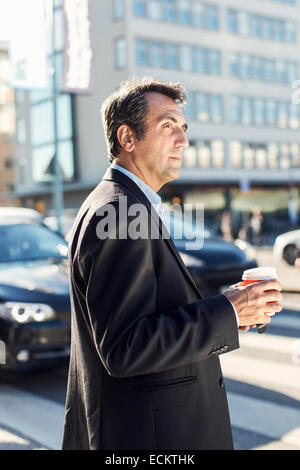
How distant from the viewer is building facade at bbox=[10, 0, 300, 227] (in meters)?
40.1

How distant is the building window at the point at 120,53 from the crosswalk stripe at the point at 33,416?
117ft

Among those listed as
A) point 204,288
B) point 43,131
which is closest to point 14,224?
point 204,288

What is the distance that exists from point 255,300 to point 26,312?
3.97 metres

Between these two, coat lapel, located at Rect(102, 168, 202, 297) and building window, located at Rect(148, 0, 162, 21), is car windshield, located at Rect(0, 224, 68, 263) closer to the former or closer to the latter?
coat lapel, located at Rect(102, 168, 202, 297)

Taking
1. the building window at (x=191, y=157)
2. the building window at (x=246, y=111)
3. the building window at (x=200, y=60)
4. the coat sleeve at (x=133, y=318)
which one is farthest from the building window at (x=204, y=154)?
the coat sleeve at (x=133, y=318)

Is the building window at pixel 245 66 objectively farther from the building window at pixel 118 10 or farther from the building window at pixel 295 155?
the building window at pixel 118 10

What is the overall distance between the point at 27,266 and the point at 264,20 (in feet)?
141

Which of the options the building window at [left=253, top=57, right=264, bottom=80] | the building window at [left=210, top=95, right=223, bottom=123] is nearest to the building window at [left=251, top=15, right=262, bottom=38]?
the building window at [left=253, top=57, right=264, bottom=80]

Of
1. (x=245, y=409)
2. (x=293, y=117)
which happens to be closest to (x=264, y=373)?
(x=245, y=409)

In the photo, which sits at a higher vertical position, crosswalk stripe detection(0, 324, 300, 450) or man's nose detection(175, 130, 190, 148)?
man's nose detection(175, 130, 190, 148)

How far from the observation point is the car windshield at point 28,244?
6562 millimetres

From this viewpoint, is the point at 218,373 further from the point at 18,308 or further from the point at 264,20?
the point at 264,20

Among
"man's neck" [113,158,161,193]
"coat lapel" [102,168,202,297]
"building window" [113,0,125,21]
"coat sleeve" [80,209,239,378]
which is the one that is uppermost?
"building window" [113,0,125,21]

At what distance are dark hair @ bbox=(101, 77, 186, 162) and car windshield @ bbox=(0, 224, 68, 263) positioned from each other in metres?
4.63
